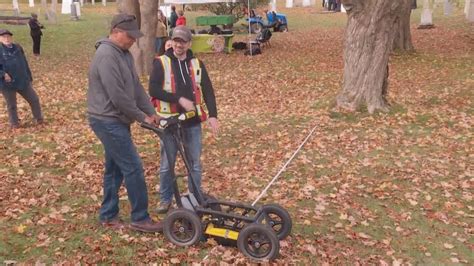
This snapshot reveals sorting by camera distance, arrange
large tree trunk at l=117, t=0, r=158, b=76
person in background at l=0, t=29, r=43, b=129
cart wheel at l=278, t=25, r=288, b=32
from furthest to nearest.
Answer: cart wheel at l=278, t=25, r=288, b=32 → large tree trunk at l=117, t=0, r=158, b=76 → person in background at l=0, t=29, r=43, b=129

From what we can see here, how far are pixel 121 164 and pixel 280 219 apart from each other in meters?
1.72

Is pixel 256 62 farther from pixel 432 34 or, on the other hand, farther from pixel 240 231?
pixel 240 231

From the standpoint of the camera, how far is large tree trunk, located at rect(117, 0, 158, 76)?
1598cm

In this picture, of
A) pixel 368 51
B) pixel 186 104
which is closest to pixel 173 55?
pixel 186 104

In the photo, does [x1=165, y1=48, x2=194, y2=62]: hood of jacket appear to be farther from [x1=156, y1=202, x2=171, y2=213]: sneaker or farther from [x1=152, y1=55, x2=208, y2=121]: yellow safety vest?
[x1=156, y1=202, x2=171, y2=213]: sneaker

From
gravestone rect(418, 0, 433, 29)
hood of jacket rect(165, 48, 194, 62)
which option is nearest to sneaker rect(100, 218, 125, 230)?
hood of jacket rect(165, 48, 194, 62)

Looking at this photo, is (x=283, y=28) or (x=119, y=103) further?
(x=283, y=28)

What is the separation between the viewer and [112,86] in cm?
470

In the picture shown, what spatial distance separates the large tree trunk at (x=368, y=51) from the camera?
10.1m

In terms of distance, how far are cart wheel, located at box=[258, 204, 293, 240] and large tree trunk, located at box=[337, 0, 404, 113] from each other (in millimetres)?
5996

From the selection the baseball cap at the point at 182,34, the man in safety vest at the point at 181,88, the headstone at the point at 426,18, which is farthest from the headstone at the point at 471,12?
the baseball cap at the point at 182,34

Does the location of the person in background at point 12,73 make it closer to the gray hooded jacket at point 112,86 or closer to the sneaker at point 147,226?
the gray hooded jacket at point 112,86

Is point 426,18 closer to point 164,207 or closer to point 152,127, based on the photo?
point 164,207

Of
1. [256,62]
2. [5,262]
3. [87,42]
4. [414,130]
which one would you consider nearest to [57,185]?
[5,262]
